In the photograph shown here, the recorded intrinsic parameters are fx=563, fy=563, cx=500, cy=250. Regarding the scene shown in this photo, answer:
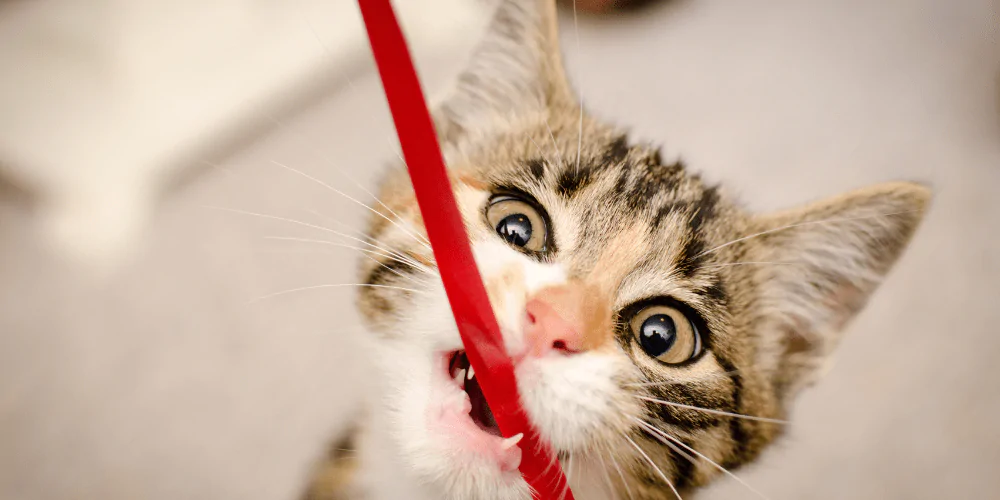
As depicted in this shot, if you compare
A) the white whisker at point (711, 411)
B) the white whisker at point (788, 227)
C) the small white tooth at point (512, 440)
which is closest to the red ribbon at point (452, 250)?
the small white tooth at point (512, 440)

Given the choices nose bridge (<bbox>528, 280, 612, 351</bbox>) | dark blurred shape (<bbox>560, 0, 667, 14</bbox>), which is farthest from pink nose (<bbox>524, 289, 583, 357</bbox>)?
dark blurred shape (<bbox>560, 0, 667, 14</bbox>)

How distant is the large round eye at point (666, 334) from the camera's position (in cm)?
53

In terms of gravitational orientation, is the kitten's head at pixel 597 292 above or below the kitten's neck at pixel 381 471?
above

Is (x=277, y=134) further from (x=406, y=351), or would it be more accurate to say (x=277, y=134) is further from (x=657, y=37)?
(x=657, y=37)

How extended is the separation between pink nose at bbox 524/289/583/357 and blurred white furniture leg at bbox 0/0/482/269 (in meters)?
0.28

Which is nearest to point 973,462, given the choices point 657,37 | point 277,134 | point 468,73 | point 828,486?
point 828,486

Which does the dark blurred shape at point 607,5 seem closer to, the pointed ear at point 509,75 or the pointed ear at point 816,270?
the pointed ear at point 509,75

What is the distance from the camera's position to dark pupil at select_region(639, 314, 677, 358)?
0.53 meters

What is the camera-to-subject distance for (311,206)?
22.6 inches

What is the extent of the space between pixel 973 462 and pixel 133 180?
36.9 inches

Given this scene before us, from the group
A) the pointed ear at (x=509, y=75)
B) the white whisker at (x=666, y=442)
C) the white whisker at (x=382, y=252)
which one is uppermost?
the pointed ear at (x=509, y=75)

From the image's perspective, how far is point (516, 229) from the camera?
1.80 ft

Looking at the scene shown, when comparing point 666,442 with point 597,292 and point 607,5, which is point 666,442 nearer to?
point 597,292

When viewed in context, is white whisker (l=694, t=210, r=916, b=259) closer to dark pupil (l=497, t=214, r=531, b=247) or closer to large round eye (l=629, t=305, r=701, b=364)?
large round eye (l=629, t=305, r=701, b=364)
